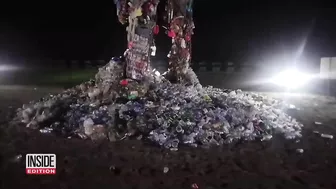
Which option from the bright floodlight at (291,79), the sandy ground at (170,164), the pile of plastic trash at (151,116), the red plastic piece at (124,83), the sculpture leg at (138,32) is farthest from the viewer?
the bright floodlight at (291,79)

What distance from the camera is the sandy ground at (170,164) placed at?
529cm

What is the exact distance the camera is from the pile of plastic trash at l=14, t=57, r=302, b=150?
23.9ft

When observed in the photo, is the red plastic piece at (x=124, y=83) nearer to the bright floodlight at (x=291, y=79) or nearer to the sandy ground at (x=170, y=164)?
the sandy ground at (x=170, y=164)

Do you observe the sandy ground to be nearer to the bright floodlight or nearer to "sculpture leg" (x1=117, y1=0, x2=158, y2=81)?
"sculpture leg" (x1=117, y1=0, x2=158, y2=81)

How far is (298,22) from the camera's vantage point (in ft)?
75.2

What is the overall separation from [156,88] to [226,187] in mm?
4192

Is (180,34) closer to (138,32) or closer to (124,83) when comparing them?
(138,32)

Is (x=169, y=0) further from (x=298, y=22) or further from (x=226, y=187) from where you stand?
(x=298, y=22)

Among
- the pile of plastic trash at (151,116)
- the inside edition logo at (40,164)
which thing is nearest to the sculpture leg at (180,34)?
the pile of plastic trash at (151,116)

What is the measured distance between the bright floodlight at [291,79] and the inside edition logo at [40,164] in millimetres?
12367

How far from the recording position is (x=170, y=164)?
19.7 ft

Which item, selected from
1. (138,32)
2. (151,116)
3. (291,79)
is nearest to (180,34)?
(138,32)

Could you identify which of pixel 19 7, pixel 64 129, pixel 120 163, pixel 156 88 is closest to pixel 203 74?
pixel 156 88

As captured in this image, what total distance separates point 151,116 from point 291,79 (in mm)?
12411
